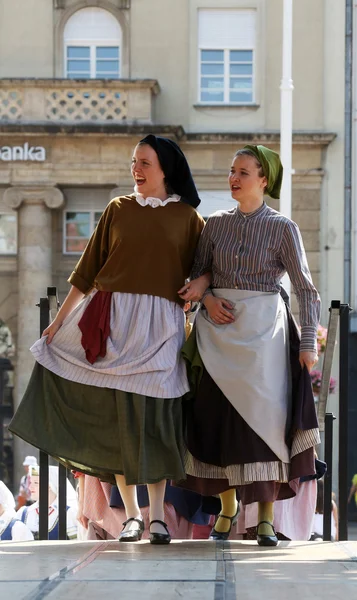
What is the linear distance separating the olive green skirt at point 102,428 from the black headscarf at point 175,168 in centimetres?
94

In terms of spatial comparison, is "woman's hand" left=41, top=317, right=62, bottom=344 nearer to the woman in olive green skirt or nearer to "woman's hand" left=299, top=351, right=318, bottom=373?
the woman in olive green skirt

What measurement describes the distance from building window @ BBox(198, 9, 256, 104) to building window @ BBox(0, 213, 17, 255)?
3887mm

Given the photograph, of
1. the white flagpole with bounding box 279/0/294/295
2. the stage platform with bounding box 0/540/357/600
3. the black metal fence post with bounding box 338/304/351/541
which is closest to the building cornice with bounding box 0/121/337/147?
the white flagpole with bounding box 279/0/294/295

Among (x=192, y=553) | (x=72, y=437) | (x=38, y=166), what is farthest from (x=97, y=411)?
(x=38, y=166)

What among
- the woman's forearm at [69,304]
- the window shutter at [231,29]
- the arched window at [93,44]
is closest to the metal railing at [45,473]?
the woman's forearm at [69,304]

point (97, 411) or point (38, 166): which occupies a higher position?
point (38, 166)

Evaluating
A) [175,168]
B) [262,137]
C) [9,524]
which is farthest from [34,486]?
[262,137]

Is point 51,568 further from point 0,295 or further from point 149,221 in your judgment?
point 0,295

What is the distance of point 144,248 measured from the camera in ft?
20.6

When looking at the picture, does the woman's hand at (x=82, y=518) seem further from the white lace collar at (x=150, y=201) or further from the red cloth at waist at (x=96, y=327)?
the white lace collar at (x=150, y=201)

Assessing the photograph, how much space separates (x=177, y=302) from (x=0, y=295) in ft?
61.0

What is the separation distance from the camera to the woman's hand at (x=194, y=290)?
20.5ft

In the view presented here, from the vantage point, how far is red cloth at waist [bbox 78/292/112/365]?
20.5 ft

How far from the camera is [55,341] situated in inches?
253
